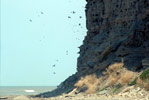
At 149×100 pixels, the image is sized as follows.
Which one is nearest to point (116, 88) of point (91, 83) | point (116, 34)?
point (91, 83)

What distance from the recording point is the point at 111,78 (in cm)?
A: 3183

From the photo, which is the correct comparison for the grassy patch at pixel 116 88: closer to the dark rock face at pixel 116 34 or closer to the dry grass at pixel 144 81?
the dry grass at pixel 144 81

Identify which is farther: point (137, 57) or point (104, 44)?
point (104, 44)

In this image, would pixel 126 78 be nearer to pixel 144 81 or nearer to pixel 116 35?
pixel 144 81

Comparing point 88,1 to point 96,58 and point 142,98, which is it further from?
point 142,98

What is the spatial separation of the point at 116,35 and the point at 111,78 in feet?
22.7

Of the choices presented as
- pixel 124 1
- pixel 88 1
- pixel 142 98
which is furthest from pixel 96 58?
pixel 142 98

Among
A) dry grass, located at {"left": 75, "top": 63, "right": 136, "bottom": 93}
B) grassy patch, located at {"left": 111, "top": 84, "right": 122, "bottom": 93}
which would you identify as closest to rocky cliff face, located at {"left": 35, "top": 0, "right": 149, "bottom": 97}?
dry grass, located at {"left": 75, "top": 63, "right": 136, "bottom": 93}

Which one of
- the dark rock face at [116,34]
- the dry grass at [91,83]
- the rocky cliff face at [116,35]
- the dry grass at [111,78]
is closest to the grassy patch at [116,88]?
the dry grass at [111,78]

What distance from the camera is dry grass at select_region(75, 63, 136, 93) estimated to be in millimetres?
29455

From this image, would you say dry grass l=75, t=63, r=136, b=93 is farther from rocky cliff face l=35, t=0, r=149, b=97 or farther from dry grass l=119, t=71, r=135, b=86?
rocky cliff face l=35, t=0, r=149, b=97

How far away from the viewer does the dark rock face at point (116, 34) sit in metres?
33.6

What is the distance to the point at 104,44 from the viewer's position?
39.3 metres

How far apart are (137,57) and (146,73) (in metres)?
6.68
